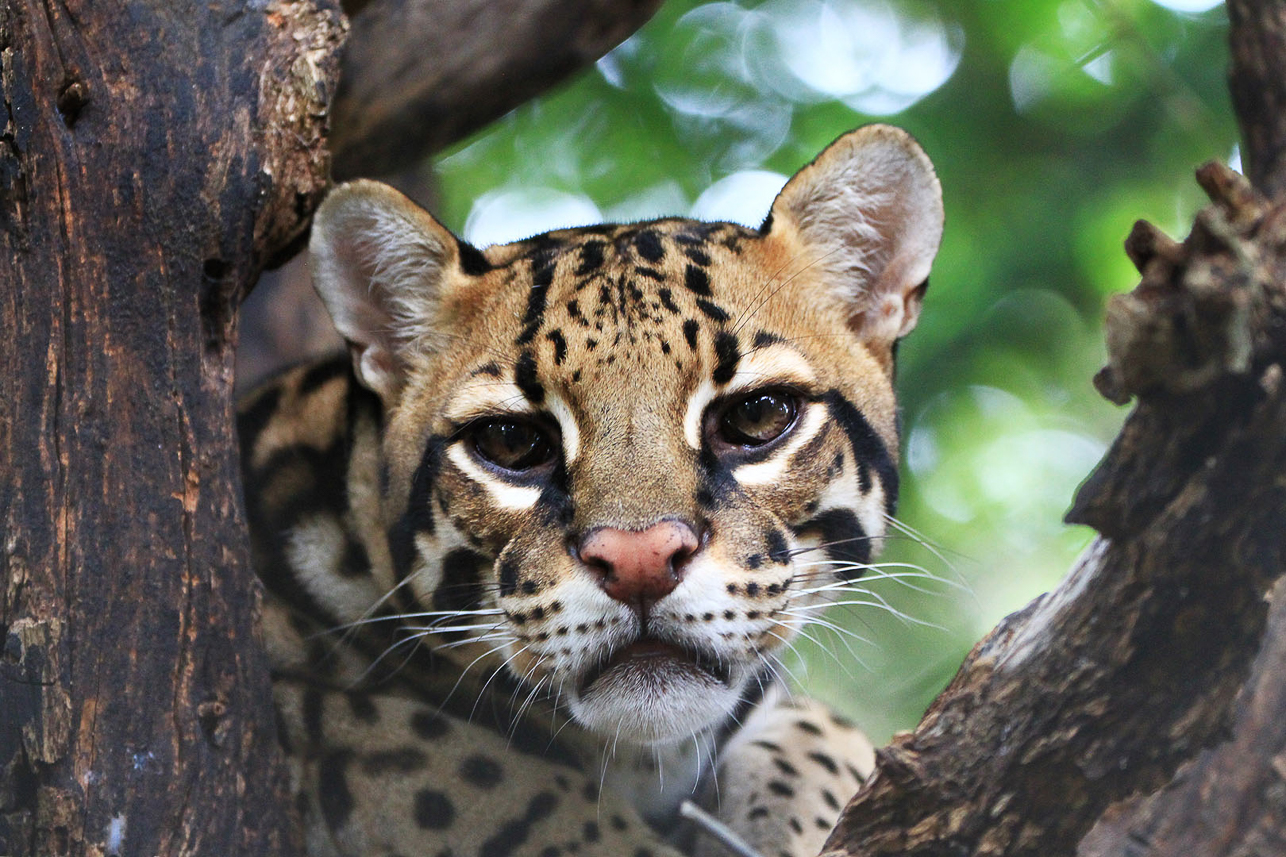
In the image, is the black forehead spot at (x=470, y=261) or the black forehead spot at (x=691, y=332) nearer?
the black forehead spot at (x=691, y=332)

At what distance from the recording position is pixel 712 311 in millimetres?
3543

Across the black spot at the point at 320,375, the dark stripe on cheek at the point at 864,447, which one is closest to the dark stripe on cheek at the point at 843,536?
the dark stripe on cheek at the point at 864,447

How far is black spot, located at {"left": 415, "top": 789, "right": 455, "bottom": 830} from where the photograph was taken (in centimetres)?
338

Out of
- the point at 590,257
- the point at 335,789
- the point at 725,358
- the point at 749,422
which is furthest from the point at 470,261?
the point at 335,789

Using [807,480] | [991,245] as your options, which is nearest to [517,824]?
[807,480]

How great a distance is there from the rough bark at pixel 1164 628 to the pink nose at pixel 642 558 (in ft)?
2.31

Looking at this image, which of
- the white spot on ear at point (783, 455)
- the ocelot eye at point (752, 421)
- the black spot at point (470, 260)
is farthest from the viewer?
the black spot at point (470, 260)

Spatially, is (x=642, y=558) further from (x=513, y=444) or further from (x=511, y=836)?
(x=511, y=836)

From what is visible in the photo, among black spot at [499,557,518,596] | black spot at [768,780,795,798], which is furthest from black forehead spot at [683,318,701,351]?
black spot at [768,780,795,798]

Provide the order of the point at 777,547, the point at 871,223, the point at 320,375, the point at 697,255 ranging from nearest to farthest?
the point at 777,547 < the point at 697,255 < the point at 871,223 < the point at 320,375

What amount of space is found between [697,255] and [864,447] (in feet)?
2.68

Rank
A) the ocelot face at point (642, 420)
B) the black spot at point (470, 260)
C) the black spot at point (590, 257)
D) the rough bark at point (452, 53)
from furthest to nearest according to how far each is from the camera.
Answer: the rough bark at point (452, 53) < the black spot at point (470, 260) < the black spot at point (590, 257) < the ocelot face at point (642, 420)

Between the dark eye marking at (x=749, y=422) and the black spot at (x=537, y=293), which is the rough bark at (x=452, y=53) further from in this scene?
the dark eye marking at (x=749, y=422)

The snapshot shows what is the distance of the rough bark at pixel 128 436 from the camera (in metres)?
2.56
